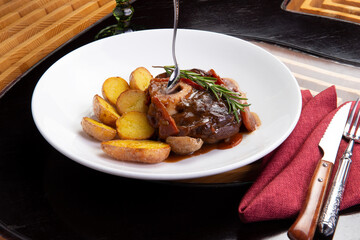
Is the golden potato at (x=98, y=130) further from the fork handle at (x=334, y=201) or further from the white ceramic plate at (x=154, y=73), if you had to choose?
the fork handle at (x=334, y=201)

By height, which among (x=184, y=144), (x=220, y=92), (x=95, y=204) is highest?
(x=220, y=92)

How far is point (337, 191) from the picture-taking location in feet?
4.42

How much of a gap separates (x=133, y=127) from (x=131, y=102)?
19cm

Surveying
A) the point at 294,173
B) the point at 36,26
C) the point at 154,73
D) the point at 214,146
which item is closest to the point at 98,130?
the point at 214,146

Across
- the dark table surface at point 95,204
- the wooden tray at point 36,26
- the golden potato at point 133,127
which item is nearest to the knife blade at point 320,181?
the dark table surface at point 95,204

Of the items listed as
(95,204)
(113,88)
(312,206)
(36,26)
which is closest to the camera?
(312,206)

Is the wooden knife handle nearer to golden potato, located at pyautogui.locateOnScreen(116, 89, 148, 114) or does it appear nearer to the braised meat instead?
the braised meat

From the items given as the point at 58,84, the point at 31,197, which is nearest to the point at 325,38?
the point at 58,84

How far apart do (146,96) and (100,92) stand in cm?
43

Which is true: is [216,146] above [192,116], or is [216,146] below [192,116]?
below

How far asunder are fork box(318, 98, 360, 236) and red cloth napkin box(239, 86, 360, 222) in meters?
0.03

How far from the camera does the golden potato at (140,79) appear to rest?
1.96 m

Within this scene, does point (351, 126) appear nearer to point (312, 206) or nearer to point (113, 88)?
point (312, 206)

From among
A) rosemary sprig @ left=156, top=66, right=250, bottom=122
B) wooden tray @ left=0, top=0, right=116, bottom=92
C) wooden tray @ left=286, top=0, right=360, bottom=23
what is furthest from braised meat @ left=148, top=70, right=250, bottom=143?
wooden tray @ left=286, top=0, right=360, bottom=23
